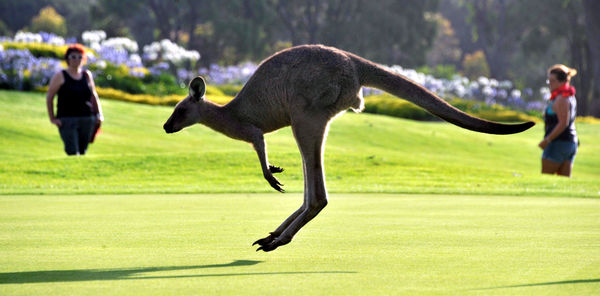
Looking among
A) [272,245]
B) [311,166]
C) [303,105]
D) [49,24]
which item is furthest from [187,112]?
[49,24]

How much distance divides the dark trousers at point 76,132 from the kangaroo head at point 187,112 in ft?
29.3

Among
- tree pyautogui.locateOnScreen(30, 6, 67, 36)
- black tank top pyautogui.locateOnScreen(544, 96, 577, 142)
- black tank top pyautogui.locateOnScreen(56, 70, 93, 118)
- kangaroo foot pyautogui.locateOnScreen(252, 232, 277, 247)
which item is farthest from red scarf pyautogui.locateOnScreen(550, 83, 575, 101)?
tree pyautogui.locateOnScreen(30, 6, 67, 36)

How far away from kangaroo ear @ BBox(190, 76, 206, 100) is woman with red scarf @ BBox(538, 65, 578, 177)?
25.7ft

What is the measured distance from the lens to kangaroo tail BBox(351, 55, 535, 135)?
6966 millimetres

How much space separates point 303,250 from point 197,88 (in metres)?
1.65

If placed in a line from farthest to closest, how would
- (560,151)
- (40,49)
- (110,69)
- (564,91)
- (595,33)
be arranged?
(595,33)
(110,69)
(40,49)
(560,151)
(564,91)

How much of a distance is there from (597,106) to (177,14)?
32.3 metres

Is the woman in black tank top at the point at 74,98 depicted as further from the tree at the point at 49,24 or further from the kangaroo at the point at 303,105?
the tree at the point at 49,24

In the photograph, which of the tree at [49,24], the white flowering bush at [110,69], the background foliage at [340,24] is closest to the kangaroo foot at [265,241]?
the white flowering bush at [110,69]

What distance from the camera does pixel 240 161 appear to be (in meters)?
18.3

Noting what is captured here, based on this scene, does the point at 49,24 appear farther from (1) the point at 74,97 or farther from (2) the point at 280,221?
(2) the point at 280,221

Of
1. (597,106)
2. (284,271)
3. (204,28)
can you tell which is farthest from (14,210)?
(204,28)

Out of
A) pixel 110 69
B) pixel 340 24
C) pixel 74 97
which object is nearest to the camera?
pixel 74 97

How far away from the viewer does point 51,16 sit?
67625mm
